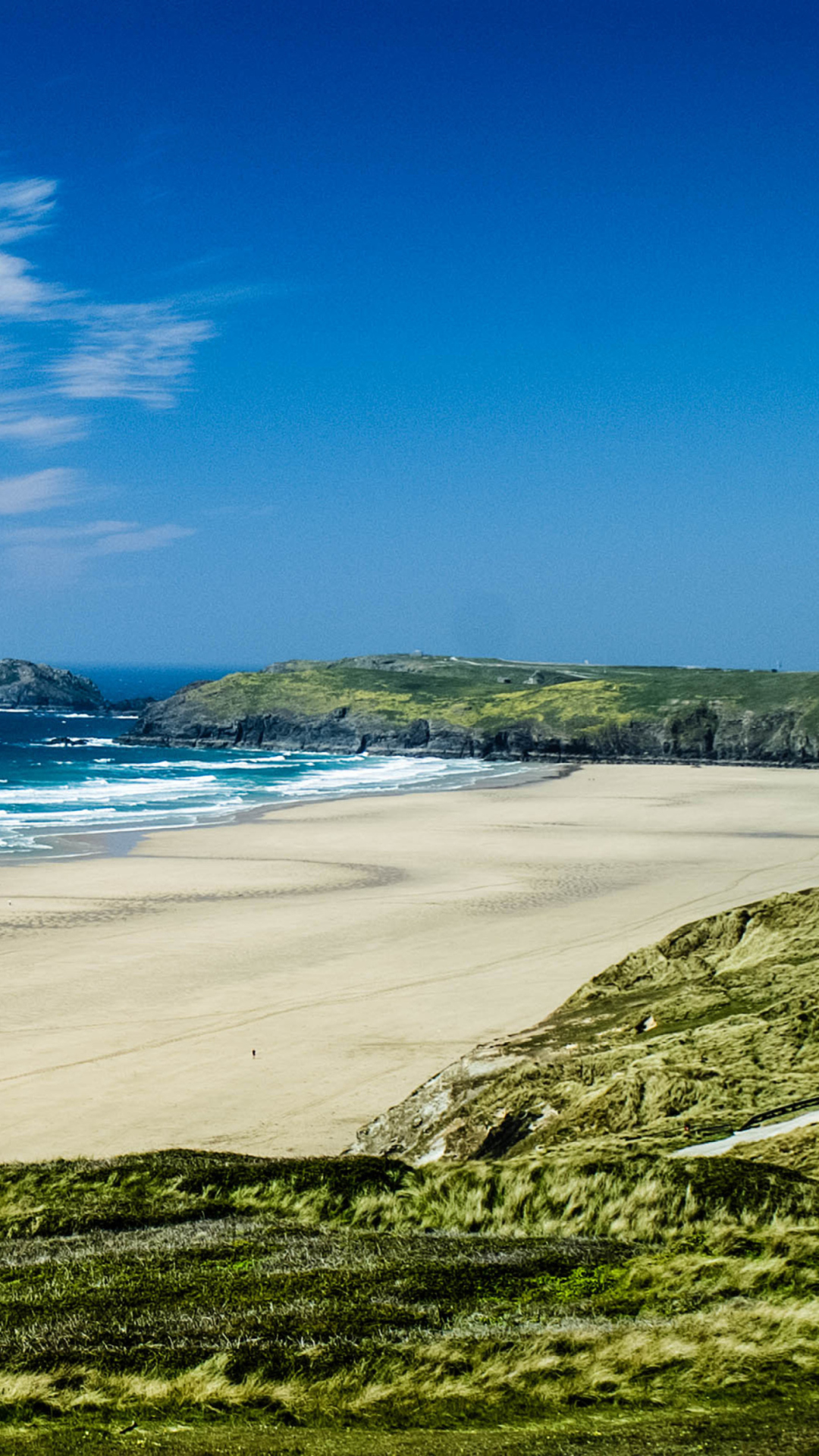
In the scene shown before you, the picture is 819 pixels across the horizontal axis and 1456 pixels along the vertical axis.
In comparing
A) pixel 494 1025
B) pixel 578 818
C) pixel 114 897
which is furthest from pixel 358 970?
pixel 578 818

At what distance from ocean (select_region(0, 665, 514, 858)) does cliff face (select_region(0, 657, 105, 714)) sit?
31985mm

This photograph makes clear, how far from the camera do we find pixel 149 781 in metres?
70.4

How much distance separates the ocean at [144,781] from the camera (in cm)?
4797

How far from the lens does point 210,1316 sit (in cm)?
623

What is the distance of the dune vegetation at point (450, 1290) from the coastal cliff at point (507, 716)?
84518 mm

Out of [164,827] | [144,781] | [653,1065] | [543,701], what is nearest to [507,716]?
[543,701]

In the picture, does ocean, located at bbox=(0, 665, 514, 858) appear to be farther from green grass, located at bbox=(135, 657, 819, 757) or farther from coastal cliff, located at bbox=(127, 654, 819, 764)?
green grass, located at bbox=(135, 657, 819, 757)

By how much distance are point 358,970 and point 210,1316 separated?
700 inches

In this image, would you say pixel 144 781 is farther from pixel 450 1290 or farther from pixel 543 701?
pixel 450 1290

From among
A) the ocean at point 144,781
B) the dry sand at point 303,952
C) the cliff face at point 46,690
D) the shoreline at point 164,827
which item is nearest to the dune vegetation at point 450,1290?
the dry sand at point 303,952

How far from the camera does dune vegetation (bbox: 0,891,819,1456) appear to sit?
16.2ft

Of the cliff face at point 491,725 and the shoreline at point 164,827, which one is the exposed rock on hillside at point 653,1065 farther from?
the cliff face at point 491,725

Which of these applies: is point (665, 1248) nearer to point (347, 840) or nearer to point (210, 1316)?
point (210, 1316)

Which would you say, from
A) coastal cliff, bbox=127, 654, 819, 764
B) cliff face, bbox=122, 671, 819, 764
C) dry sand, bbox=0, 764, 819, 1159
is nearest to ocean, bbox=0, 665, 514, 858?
cliff face, bbox=122, 671, 819, 764
